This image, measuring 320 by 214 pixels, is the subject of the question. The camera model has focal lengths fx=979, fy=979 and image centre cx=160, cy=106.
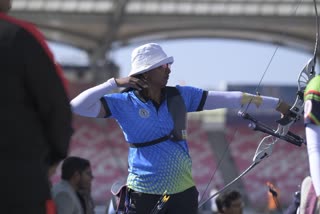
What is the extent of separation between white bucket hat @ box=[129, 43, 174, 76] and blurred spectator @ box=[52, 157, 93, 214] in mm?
1519

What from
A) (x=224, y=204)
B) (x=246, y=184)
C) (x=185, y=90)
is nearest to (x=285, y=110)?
(x=185, y=90)

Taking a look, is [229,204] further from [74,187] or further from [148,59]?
[148,59]

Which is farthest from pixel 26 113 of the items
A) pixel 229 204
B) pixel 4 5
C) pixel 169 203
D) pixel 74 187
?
pixel 229 204

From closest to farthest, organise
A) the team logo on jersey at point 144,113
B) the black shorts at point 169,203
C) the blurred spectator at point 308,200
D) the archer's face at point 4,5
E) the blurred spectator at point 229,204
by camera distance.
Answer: the archer's face at point 4,5 < the blurred spectator at point 308,200 < the black shorts at point 169,203 < the team logo on jersey at point 144,113 < the blurred spectator at point 229,204

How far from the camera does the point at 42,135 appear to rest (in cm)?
323

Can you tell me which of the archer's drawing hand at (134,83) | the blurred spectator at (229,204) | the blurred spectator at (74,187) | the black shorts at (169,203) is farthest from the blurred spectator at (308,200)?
the blurred spectator at (229,204)

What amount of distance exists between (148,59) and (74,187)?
1.89 m

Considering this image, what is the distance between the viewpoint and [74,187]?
7.04m

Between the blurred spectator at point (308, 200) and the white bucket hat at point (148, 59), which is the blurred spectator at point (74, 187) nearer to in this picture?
the white bucket hat at point (148, 59)

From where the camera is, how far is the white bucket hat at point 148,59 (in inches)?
213

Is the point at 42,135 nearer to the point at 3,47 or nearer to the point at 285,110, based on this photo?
the point at 3,47

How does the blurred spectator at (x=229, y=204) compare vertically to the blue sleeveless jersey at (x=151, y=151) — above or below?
below

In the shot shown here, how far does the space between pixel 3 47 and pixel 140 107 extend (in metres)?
2.29

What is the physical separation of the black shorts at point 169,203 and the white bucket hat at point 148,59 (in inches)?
26.9
